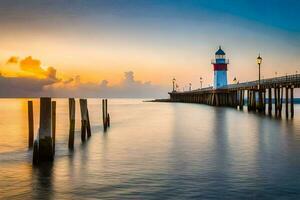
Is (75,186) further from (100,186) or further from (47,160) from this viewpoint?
(47,160)

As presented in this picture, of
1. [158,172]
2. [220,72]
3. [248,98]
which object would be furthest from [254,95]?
[158,172]

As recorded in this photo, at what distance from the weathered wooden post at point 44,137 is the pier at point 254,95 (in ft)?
94.1

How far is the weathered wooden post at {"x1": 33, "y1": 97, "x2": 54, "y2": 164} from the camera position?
1410 centimetres

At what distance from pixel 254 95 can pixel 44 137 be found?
46.5 m

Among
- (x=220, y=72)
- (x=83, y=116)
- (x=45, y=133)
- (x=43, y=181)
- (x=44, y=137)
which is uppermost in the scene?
(x=220, y=72)

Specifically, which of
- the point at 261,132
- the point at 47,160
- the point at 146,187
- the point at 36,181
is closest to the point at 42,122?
the point at 47,160

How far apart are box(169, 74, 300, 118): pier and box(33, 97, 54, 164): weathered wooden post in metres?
28.7

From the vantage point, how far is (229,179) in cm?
1158

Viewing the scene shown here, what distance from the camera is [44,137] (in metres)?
14.1

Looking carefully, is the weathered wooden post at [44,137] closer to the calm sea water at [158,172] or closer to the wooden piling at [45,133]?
the wooden piling at [45,133]

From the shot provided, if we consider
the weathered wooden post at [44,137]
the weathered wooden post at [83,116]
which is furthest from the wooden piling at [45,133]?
the weathered wooden post at [83,116]

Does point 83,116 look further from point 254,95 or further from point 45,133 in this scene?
point 254,95

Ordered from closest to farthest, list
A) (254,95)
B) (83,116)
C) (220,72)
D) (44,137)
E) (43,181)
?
(43,181) → (44,137) → (83,116) → (254,95) → (220,72)

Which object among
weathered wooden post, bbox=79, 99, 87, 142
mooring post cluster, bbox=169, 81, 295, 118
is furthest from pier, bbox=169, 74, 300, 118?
weathered wooden post, bbox=79, 99, 87, 142
